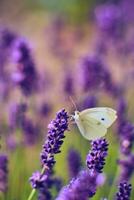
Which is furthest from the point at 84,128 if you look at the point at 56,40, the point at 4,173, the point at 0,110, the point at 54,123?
the point at 56,40

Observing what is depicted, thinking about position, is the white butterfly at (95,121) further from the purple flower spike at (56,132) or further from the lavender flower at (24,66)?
the lavender flower at (24,66)

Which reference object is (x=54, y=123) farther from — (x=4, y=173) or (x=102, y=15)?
(x=102, y=15)

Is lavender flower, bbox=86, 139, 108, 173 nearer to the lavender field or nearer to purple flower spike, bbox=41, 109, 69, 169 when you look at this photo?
the lavender field

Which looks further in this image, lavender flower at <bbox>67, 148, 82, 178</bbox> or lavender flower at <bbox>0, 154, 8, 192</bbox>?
lavender flower at <bbox>67, 148, 82, 178</bbox>

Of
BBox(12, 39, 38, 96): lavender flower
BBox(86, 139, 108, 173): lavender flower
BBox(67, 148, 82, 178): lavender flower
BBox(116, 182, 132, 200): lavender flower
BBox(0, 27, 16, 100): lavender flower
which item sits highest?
BBox(0, 27, 16, 100): lavender flower

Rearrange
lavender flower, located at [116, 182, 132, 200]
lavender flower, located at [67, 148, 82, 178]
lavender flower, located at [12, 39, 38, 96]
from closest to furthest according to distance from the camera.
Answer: lavender flower, located at [116, 182, 132, 200], lavender flower, located at [67, 148, 82, 178], lavender flower, located at [12, 39, 38, 96]

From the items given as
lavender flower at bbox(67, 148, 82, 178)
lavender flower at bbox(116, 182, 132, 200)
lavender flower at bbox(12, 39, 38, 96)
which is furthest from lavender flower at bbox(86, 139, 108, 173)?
lavender flower at bbox(12, 39, 38, 96)

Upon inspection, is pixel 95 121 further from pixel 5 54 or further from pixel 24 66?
pixel 5 54

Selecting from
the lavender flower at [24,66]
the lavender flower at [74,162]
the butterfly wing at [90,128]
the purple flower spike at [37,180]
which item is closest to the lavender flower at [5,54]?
the lavender flower at [24,66]
